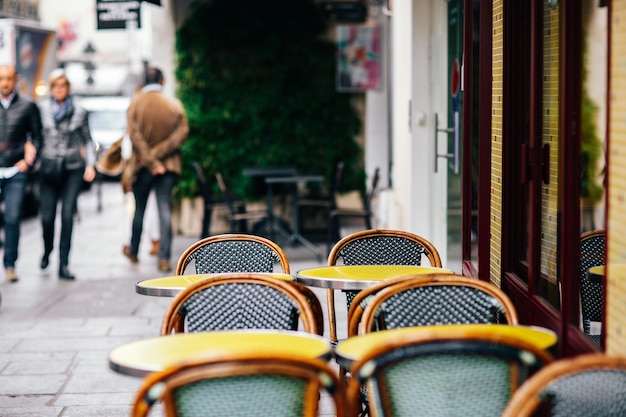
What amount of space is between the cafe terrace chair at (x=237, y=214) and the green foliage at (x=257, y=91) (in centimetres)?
81

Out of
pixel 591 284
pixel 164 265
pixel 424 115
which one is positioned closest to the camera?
pixel 591 284

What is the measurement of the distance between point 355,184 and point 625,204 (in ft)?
32.6

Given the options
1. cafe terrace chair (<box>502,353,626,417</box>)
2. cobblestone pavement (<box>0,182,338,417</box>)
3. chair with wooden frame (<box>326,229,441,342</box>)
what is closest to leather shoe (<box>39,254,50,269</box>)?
cobblestone pavement (<box>0,182,338,417</box>)

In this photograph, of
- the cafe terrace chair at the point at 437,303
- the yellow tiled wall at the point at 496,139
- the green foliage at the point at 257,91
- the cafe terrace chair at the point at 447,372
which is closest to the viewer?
the cafe terrace chair at the point at 447,372

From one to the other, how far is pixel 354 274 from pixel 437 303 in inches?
43.2

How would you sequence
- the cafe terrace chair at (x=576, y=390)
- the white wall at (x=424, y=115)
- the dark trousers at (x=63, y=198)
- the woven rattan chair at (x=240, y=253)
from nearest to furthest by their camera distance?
1. the cafe terrace chair at (x=576, y=390)
2. the woven rattan chair at (x=240, y=253)
3. the white wall at (x=424, y=115)
4. the dark trousers at (x=63, y=198)

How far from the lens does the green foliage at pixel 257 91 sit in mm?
13258

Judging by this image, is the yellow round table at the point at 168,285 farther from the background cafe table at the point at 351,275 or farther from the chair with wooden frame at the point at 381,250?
the chair with wooden frame at the point at 381,250

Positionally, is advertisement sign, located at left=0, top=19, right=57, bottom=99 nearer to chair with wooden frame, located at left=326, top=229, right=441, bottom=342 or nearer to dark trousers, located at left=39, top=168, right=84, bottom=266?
dark trousers, located at left=39, top=168, right=84, bottom=266

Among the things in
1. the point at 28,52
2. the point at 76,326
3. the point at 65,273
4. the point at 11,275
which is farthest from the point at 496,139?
the point at 28,52

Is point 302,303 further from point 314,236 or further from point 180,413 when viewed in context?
point 314,236

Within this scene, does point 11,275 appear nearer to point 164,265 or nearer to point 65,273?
point 65,273

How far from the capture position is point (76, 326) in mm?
8148

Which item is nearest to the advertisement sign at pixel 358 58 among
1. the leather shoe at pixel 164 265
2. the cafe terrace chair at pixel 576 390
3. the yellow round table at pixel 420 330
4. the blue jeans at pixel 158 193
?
the blue jeans at pixel 158 193
